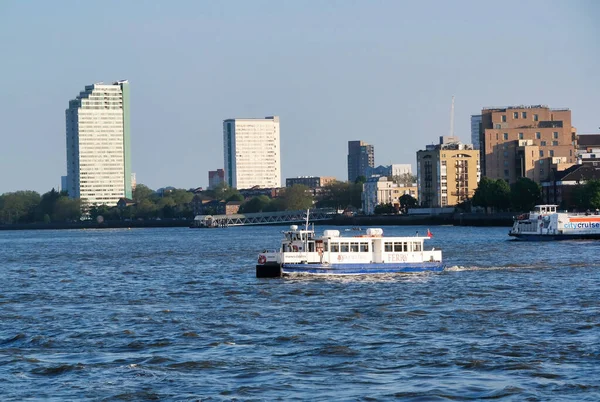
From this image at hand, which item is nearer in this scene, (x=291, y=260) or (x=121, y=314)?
(x=121, y=314)

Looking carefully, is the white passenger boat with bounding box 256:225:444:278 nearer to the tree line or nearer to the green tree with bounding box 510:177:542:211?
the tree line

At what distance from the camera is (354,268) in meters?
65.9

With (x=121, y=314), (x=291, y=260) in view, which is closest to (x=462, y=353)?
(x=121, y=314)

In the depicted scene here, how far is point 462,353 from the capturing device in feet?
116

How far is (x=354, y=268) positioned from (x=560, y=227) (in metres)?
57.4

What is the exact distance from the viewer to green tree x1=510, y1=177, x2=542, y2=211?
612ft

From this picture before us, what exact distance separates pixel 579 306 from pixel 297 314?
11.6m

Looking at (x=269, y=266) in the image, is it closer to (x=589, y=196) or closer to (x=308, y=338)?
(x=308, y=338)

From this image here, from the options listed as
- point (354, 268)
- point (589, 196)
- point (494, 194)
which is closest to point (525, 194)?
point (494, 194)

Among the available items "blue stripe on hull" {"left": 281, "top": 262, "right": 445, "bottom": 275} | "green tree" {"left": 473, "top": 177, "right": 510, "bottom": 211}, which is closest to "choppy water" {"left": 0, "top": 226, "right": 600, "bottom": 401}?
"blue stripe on hull" {"left": 281, "top": 262, "right": 445, "bottom": 275}

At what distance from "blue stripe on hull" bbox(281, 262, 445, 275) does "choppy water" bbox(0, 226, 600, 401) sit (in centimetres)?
Answer: 80

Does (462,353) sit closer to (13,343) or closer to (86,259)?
(13,343)

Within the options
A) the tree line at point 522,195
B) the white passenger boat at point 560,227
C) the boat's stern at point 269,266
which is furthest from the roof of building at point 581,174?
the boat's stern at point 269,266

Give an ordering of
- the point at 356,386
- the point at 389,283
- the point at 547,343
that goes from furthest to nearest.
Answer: the point at 389,283 < the point at 547,343 < the point at 356,386
